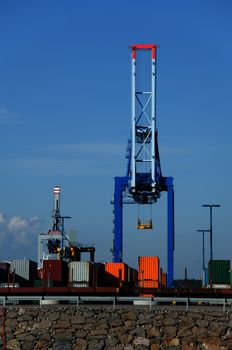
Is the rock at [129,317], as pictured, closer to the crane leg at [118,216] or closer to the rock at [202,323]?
the rock at [202,323]

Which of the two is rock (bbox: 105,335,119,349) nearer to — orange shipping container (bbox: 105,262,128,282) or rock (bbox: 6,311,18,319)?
rock (bbox: 6,311,18,319)

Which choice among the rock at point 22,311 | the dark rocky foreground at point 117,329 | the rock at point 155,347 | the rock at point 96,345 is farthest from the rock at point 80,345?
the rock at point 22,311

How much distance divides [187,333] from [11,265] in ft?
106

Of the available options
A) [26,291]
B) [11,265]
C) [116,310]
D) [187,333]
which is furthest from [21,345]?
[11,265]

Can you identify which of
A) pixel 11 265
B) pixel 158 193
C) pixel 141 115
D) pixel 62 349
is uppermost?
pixel 141 115

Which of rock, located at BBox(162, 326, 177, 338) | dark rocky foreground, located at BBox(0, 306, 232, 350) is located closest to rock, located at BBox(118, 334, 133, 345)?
dark rocky foreground, located at BBox(0, 306, 232, 350)

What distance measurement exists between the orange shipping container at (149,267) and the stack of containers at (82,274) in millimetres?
3969

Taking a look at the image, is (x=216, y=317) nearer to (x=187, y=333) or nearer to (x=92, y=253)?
(x=187, y=333)

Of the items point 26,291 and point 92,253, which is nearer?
point 26,291

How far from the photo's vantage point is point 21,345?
36.6 m

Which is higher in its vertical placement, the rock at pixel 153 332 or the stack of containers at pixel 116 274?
the stack of containers at pixel 116 274

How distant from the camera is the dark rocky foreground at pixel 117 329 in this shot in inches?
1395

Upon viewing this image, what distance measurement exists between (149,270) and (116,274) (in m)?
3.23

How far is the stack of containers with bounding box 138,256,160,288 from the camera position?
6066 cm
